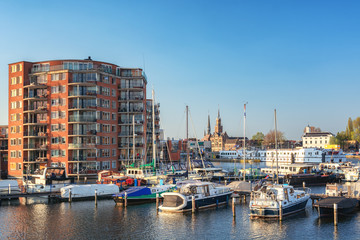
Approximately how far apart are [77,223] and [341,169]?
7780cm

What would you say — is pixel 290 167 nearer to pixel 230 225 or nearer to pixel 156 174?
pixel 156 174

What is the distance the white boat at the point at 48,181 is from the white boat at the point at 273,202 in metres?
31.3

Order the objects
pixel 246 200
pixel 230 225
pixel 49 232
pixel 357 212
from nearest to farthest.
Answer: pixel 49 232 < pixel 230 225 < pixel 357 212 < pixel 246 200

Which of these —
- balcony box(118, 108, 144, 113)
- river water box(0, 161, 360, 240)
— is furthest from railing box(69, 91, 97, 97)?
river water box(0, 161, 360, 240)

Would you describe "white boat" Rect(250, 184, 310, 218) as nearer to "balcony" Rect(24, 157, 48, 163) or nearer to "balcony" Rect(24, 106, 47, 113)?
"balcony" Rect(24, 157, 48, 163)

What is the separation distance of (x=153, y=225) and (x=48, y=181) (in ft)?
90.2

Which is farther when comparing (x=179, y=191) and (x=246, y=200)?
(x=246, y=200)

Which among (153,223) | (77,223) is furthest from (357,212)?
(77,223)

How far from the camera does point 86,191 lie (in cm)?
5312

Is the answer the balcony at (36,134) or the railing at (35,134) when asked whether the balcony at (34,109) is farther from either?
the balcony at (36,134)

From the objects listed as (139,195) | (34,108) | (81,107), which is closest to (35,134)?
(34,108)

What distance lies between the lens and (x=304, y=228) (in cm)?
3625

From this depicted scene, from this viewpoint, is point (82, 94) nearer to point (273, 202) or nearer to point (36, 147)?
point (36, 147)

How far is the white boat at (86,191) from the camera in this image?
172 ft
